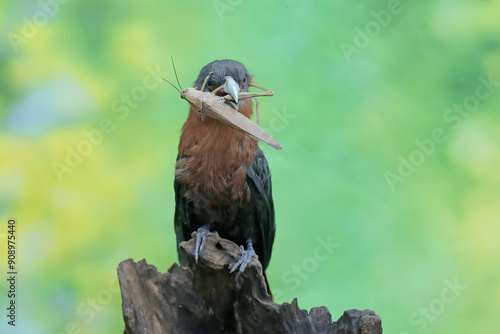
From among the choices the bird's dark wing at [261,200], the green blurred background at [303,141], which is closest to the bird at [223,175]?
the bird's dark wing at [261,200]

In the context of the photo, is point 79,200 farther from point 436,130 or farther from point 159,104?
point 436,130

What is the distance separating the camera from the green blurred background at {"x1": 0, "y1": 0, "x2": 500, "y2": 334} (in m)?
3.94

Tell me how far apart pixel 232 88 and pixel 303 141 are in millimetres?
1242

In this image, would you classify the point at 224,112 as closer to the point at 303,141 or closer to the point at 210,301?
the point at 210,301

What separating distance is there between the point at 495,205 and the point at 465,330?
2.68 feet

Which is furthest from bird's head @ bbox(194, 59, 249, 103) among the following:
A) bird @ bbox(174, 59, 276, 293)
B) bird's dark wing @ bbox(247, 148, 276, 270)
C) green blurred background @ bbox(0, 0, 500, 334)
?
green blurred background @ bbox(0, 0, 500, 334)

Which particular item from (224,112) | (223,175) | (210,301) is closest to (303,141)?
(223,175)

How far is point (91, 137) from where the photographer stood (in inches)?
156

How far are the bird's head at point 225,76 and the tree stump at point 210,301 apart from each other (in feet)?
2.39

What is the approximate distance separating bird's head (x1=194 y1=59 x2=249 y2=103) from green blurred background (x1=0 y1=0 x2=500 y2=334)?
3.09 ft

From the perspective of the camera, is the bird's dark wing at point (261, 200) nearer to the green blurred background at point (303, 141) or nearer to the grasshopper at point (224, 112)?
the grasshopper at point (224, 112)

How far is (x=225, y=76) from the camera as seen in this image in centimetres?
302

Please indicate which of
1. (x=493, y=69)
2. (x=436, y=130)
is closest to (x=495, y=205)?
(x=436, y=130)

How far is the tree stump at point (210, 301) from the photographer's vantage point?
258cm
